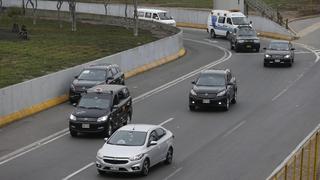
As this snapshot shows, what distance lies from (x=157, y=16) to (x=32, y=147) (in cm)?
4754

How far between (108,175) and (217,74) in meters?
13.5

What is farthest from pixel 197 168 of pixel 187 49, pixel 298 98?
pixel 187 49

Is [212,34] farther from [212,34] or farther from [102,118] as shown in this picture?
[102,118]

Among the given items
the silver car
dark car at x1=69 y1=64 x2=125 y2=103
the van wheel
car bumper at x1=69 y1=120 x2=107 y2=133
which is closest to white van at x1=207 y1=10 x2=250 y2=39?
the van wheel

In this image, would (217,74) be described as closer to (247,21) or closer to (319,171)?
(319,171)

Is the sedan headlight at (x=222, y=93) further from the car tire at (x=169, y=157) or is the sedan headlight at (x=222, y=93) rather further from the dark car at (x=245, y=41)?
the dark car at (x=245, y=41)

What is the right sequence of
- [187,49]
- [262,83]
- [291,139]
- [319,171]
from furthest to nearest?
1. [187,49]
2. [262,83]
3. [291,139]
4. [319,171]

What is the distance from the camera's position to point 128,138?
2361 cm

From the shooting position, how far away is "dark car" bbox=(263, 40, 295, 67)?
48281mm

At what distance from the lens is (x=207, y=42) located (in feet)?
214

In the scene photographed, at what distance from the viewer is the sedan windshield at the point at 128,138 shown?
919 inches

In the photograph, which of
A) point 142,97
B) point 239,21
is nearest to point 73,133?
point 142,97

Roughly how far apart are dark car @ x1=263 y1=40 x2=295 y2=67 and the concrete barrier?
22.5ft

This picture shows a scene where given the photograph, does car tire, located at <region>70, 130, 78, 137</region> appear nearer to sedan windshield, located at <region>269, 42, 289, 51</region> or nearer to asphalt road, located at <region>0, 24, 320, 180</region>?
asphalt road, located at <region>0, 24, 320, 180</region>
